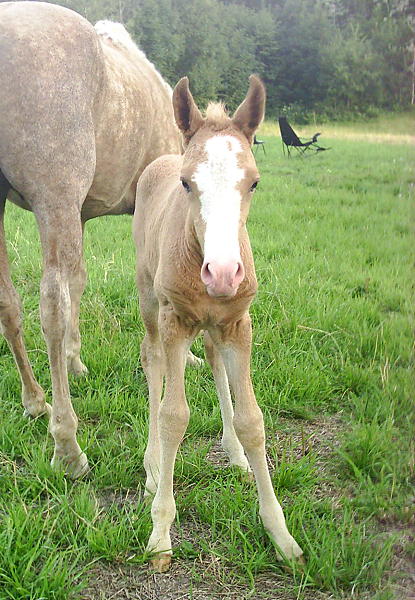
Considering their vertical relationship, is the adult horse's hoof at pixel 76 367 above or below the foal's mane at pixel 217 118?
below

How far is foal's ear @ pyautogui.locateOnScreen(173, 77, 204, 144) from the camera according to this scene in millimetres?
1818

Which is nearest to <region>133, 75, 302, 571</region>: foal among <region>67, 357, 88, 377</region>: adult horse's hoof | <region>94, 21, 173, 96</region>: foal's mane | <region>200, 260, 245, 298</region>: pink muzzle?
<region>200, 260, 245, 298</region>: pink muzzle

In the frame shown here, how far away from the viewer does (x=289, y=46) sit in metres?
Result: 1.89

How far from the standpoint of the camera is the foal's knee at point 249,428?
211 centimetres

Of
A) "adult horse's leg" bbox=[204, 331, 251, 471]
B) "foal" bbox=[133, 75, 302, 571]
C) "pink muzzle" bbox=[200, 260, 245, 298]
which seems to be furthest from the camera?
"adult horse's leg" bbox=[204, 331, 251, 471]

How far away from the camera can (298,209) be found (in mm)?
3258

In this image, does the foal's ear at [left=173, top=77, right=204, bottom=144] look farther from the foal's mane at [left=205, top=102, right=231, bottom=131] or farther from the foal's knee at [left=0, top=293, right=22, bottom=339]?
the foal's knee at [left=0, top=293, right=22, bottom=339]

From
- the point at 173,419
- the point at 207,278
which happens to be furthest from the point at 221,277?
the point at 173,419

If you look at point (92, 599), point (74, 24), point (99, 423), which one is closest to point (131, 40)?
point (74, 24)

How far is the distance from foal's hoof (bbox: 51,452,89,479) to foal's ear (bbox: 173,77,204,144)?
1.54 meters

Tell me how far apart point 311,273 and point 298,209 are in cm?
63

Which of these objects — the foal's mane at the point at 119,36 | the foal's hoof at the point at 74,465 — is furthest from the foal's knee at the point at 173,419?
the foal's mane at the point at 119,36

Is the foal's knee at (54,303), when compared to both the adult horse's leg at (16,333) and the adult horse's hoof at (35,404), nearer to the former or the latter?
the adult horse's leg at (16,333)

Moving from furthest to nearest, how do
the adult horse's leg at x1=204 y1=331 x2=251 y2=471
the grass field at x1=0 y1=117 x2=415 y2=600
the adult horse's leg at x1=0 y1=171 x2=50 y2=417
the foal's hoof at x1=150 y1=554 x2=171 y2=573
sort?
1. the adult horse's leg at x1=0 y1=171 x2=50 y2=417
2. the adult horse's leg at x1=204 y1=331 x2=251 y2=471
3. the foal's hoof at x1=150 y1=554 x2=171 y2=573
4. the grass field at x1=0 y1=117 x2=415 y2=600
